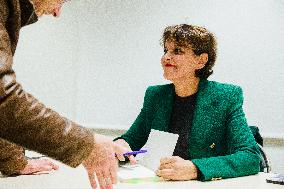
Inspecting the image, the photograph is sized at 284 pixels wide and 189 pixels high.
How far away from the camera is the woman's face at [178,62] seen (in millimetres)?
2219

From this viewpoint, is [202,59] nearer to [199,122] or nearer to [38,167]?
[199,122]

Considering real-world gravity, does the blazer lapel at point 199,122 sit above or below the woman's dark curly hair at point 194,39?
below

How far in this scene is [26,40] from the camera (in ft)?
12.6

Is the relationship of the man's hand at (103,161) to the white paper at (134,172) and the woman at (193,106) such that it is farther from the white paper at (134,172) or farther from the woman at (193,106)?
the woman at (193,106)

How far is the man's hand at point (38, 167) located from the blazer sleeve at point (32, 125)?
743 millimetres

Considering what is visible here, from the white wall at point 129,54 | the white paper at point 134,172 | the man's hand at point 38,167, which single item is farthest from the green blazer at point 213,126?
the white wall at point 129,54

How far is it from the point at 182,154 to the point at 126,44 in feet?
5.86

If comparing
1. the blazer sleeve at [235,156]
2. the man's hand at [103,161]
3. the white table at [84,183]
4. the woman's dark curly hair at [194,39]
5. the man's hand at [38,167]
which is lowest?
the man's hand at [38,167]

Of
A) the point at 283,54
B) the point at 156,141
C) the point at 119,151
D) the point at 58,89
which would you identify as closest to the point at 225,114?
the point at 156,141

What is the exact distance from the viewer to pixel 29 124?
959 mm

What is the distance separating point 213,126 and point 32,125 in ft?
4.35

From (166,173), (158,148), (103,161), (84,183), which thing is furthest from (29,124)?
(158,148)

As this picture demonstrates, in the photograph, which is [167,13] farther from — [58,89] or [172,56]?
[172,56]

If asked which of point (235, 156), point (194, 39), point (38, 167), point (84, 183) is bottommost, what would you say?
point (38, 167)
